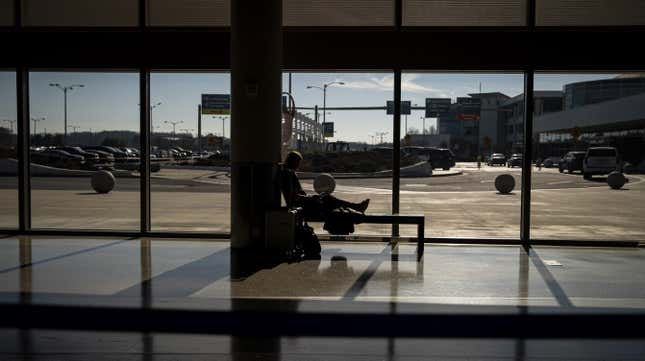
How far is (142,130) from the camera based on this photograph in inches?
425

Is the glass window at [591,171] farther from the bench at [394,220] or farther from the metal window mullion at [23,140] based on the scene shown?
the metal window mullion at [23,140]

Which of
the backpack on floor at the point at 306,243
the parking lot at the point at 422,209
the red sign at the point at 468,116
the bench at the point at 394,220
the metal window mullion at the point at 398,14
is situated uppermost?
the metal window mullion at the point at 398,14

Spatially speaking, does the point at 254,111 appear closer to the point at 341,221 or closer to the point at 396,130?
the point at 341,221

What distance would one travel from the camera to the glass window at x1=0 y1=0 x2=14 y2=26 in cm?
1084

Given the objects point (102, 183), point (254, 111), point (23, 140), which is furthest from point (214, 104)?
point (102, 183)

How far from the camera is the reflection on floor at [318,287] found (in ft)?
16.1

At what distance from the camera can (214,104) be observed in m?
14.4

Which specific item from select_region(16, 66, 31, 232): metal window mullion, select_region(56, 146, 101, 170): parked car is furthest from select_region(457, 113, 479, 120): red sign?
select_region(16, 66, 31, 232): metal window mullion

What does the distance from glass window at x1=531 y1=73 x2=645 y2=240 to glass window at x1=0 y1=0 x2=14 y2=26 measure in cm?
1071

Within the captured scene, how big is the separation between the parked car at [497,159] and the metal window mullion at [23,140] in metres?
30.1

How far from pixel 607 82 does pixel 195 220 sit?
150ft

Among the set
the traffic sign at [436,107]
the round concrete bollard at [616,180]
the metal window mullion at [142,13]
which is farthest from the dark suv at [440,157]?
the metal window mullion at [142,13]

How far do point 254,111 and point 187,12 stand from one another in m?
2.83

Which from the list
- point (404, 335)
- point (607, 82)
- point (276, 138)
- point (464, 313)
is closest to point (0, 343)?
point (404, 335)
